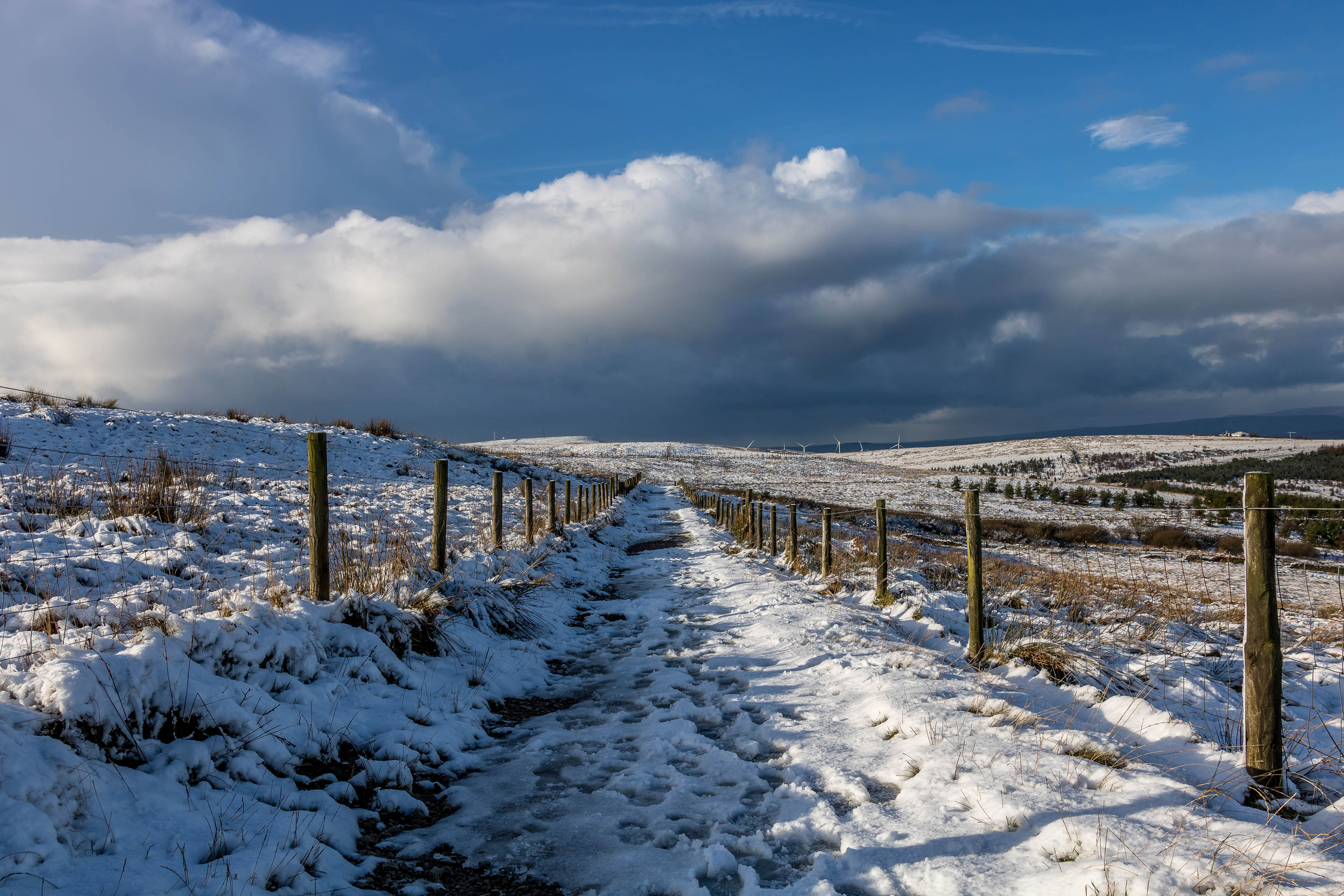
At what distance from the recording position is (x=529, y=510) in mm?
13695

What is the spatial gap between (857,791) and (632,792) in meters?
1.46

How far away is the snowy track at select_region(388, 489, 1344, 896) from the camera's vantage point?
3.08 metres

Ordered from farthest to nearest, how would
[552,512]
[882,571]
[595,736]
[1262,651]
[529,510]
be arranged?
1. [552,512]
2. [529,510]
3. [882,571]
4. [595,736]
5. [1262,651]

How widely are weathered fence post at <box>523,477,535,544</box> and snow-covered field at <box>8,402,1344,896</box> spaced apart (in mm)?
3668

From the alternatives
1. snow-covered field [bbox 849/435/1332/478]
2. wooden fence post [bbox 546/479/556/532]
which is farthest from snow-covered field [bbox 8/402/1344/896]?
snow-covered field [bbox 849/435/1332/478]

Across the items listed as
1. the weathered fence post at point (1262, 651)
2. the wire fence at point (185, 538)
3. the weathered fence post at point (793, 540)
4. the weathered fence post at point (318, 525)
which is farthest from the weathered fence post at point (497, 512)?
the weathered fence post at point (1262, 651)

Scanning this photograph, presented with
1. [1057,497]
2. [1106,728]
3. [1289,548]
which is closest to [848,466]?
[1057,497]

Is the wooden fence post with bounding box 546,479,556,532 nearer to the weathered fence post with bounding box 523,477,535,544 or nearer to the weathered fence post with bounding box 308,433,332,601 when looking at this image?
the weathered fence post with bounding box 523,477,535,544

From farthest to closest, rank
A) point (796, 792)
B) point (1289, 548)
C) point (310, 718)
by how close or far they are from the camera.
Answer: point (1289, 548) < point (310, 718) < point (796, 792)

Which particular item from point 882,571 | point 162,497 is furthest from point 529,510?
point 882,571

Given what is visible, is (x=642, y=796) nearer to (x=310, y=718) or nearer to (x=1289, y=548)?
(x=310, y=718)

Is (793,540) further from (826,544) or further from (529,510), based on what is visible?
(529,510)

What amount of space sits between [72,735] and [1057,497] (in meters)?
58.6

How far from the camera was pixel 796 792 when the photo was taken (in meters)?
4.06
